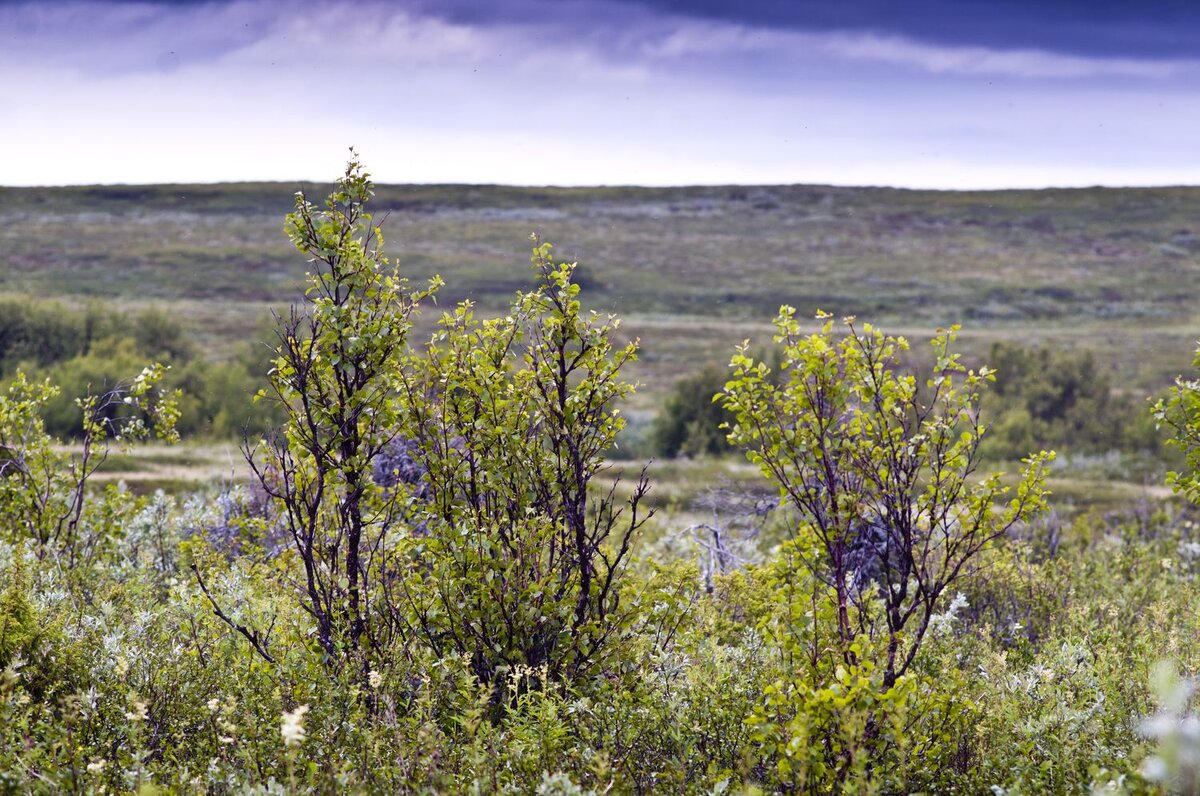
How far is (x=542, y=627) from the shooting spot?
562cm

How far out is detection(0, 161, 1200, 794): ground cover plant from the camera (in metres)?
4.57

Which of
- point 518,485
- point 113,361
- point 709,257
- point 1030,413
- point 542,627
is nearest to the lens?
point 542,627

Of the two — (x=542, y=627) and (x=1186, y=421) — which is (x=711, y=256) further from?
(x=542, y=627)

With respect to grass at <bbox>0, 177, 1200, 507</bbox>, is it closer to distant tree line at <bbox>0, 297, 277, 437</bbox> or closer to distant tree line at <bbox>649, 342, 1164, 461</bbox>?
distant tree line at <bbox>0, 297, 277, 437</bbox>

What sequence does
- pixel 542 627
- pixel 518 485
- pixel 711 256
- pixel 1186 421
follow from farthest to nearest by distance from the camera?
pixel 711 256, pixel 1186 421, pixel 518 485, pixel 542 627

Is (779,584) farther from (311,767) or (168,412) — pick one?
(168,412)

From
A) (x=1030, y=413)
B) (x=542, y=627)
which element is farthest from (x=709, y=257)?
(x=542, y=627)

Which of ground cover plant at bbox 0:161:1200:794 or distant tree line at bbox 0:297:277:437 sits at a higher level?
ground cover plant at bbox 0:161:1200:794

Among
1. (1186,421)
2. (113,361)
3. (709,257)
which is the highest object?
(1186,421)

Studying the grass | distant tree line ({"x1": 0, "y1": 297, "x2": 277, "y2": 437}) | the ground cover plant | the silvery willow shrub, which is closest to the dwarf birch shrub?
the ground cover plant

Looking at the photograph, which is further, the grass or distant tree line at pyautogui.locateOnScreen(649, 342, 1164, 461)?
the grass

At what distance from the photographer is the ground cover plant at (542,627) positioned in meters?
4.57

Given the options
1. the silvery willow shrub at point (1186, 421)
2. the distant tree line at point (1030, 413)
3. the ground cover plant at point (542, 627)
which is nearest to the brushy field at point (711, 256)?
the distant tree line at point (1030, 413)

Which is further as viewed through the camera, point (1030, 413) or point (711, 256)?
point (711, 256)
